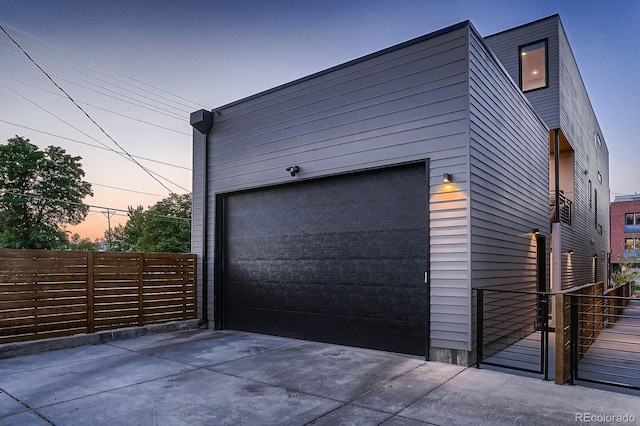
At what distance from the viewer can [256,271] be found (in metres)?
7.29

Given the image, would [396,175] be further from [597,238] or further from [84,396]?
[597,238]

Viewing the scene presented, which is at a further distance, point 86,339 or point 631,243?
point 631,243

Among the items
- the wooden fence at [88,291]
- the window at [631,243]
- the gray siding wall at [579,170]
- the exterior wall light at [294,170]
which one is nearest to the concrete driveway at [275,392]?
the wooden fence at [88,291]

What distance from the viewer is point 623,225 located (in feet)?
104

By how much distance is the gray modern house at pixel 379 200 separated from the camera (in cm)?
502

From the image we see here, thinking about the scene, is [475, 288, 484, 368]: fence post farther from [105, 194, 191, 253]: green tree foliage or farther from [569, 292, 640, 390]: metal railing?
[105, 194, 191, 253]: green tree foliage

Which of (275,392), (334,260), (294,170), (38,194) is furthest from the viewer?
(38,194)

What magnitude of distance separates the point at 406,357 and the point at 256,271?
10.4ft

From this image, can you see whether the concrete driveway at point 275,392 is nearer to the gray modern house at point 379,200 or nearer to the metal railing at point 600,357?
the metal railing at point 600,357

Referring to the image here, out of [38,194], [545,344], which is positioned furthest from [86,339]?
[38,194]

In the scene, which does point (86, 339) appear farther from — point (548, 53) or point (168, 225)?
point (168, 225)

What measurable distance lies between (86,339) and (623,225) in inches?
1471

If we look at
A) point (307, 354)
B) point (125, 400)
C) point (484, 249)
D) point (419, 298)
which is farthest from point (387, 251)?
point (125, 400)

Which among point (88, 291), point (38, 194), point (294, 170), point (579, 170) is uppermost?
point (38, 194)
